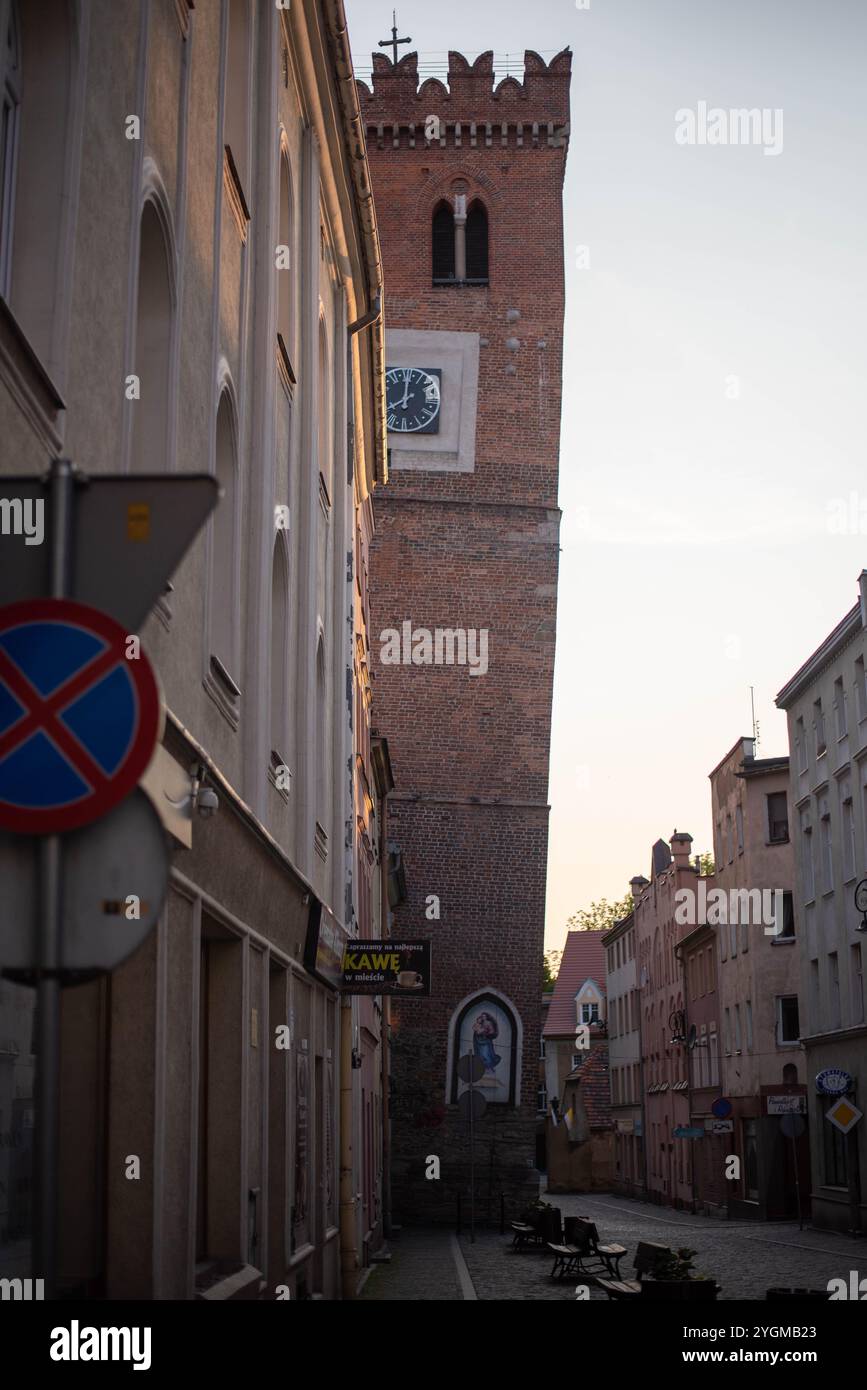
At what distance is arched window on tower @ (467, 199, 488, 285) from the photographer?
40594mm

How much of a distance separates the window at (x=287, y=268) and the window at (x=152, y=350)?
543 centimetres

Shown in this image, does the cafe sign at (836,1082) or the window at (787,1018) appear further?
the window at (787,1018)

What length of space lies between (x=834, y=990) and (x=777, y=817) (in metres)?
13.0

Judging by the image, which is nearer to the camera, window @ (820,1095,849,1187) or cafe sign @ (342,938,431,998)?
cafe sign @ (342,938,431,998)

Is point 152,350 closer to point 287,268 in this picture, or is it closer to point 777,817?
point 287,268

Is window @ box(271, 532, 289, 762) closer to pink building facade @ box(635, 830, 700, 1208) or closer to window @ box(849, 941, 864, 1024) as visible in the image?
window @ box(849, 941, 864, 1024)

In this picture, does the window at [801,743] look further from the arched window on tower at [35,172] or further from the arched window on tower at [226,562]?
the arched window on tower at [35,172]

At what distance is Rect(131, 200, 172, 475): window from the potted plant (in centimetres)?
742

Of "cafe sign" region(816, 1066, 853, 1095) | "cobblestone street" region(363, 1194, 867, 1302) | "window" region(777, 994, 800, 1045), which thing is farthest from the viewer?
"window" region(777, 994, 800, 1045)

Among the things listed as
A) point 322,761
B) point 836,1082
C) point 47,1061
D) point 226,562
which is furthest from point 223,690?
point 836,1082

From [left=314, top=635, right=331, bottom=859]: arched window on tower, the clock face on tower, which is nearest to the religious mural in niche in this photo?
the clock face on tower

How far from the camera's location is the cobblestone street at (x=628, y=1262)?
65.6 ft

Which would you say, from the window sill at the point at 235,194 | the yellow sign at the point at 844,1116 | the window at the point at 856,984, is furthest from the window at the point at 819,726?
the window sill at the point at 235,194

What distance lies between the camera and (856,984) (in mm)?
37469
